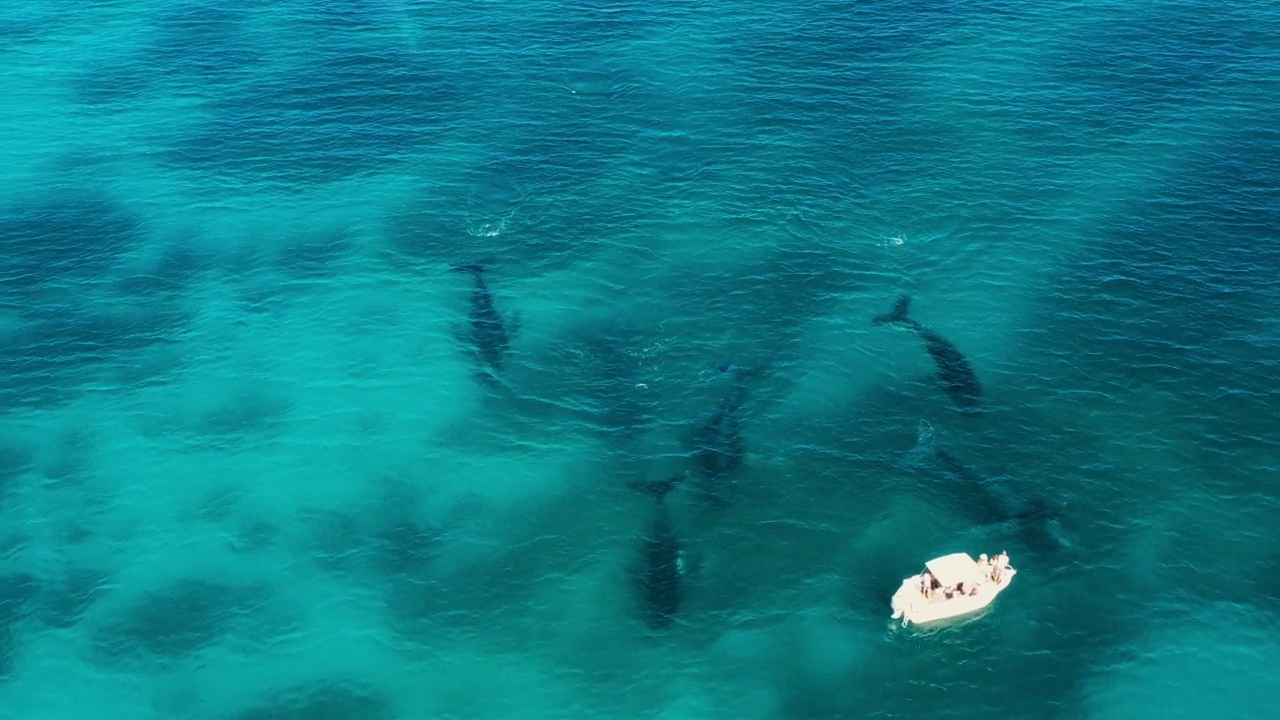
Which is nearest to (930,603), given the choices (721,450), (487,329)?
(721,450)

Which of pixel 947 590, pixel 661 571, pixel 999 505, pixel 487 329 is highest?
pixel 487 329

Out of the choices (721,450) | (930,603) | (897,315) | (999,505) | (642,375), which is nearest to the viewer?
(930,603)

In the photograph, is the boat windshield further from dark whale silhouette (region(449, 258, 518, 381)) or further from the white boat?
dark whale silhouette (region(449, 258, 518, 381))

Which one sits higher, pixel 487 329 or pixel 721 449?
pixel 487 329

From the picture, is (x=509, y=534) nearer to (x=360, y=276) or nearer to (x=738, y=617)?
(x=738, y=617)

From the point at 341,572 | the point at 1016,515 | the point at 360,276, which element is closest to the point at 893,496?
the point at 1016,515

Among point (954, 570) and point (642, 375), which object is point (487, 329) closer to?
point (642, 375)
